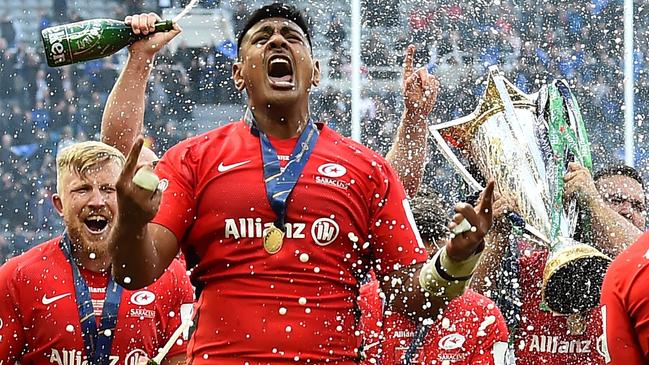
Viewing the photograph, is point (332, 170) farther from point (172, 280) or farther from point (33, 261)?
point (33, 261)

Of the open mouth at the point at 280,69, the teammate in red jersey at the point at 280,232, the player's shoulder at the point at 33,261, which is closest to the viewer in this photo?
the teammate in red jersey at the point at 280,232

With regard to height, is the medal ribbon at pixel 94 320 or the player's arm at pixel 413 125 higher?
the player's arm at pixel 413 125

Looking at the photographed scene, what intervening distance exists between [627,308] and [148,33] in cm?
193

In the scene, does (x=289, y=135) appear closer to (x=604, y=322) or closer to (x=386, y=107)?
(x=604, y=322)

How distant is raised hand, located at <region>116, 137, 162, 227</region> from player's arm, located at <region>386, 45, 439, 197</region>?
6.70 ft

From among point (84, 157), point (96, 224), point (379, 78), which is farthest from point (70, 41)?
point (379, 78)

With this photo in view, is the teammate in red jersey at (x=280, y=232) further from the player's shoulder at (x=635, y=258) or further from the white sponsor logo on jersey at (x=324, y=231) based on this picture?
the player's shoulder at (x=635, y=258)

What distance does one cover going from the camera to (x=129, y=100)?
4742 millimetres

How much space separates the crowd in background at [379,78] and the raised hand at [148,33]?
6.10 metres

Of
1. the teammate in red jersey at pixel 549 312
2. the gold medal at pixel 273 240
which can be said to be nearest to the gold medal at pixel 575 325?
the teammate in red jersey at pixel 549 312

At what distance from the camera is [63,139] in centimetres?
1165

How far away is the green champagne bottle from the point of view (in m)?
4.31

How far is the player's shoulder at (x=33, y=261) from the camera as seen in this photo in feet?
14.2

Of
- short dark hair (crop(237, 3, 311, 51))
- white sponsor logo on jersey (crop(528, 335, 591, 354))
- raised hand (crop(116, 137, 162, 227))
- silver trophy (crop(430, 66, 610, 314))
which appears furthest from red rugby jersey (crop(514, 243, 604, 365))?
raised hand (crop(116, 137, 162, 227))
